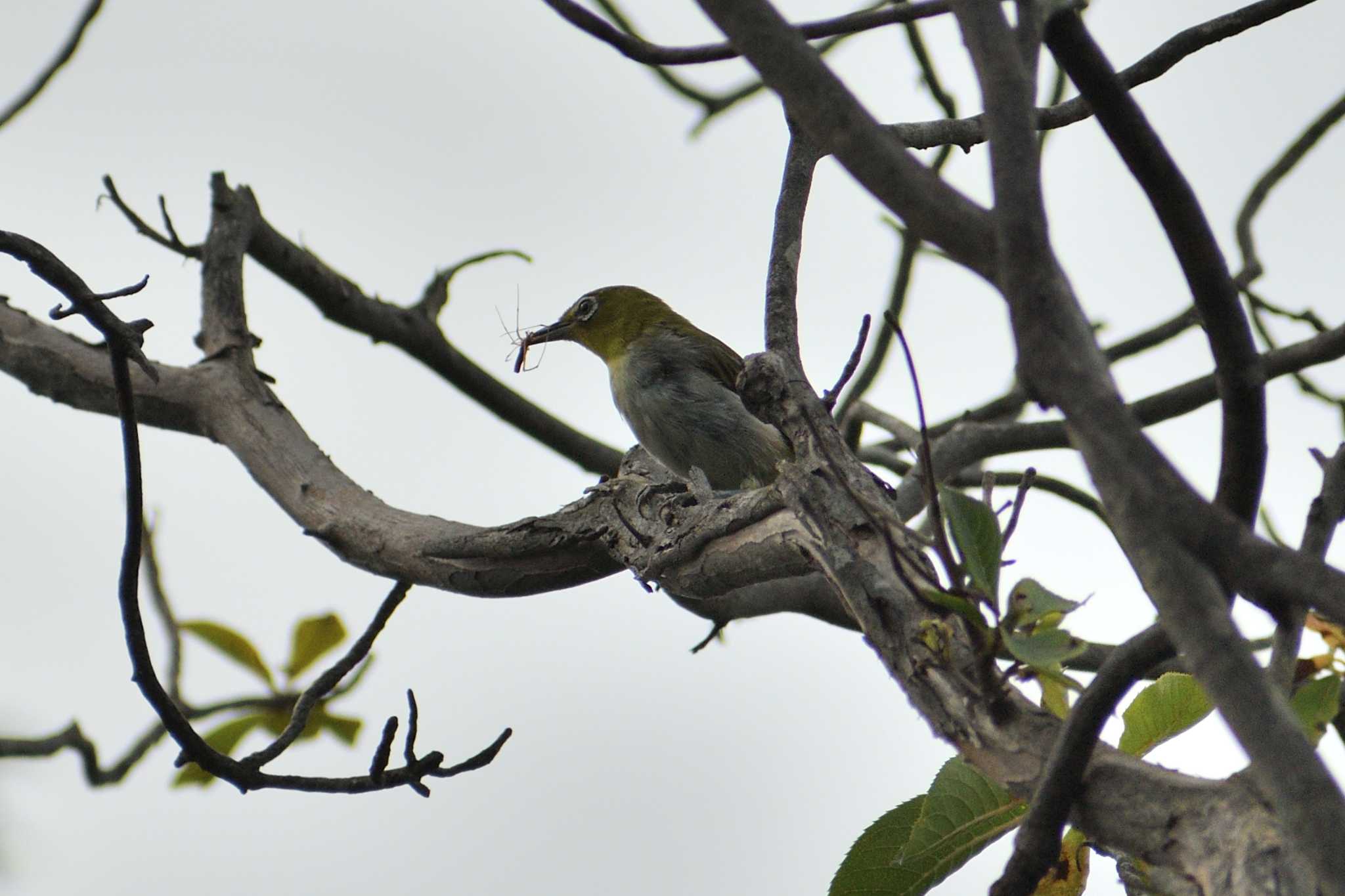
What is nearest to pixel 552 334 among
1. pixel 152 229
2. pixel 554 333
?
pixel 554 333

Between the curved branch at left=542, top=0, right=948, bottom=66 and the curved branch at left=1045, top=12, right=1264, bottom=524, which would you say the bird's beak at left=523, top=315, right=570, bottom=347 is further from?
the curved branch at left=1045, top=12, right=1264, bottom=524

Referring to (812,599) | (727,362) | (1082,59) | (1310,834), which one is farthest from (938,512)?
(727,362)

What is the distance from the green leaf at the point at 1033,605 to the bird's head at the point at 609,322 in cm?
447

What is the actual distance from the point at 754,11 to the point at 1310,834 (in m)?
0.76

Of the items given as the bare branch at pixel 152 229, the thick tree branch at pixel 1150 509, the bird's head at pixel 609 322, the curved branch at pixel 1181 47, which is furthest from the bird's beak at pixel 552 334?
the thick tree branch at pixel 1150 509

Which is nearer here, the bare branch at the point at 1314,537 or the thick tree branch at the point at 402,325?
the bare branch at the point at 1314,537

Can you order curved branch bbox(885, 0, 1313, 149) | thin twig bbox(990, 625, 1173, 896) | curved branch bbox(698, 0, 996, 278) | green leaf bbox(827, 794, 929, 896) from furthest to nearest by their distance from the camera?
curved branch bbox(885, 0, 1313, 149)
green leaf bbox(827, 794, 929, 896)
thin twig bbox(990, 625, 1173, 896)
curved branch bbox(698, 0, 996, 278)

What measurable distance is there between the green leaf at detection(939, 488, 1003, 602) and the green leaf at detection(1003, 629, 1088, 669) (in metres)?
0.07

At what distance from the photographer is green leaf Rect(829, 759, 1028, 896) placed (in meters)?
1.80

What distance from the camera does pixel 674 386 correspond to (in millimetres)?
5422

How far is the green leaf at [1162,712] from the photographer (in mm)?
1839

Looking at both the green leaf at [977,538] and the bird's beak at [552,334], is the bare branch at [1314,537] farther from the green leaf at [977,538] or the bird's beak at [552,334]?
the bird's beak at [552,334]

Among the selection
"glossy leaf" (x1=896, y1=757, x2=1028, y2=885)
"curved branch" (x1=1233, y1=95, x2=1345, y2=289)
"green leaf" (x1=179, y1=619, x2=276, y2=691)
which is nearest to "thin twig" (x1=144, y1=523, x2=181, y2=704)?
"green leaf" (x1=179, y1=619, x2=276, y2=691)

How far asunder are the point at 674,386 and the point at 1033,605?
3.90 m
